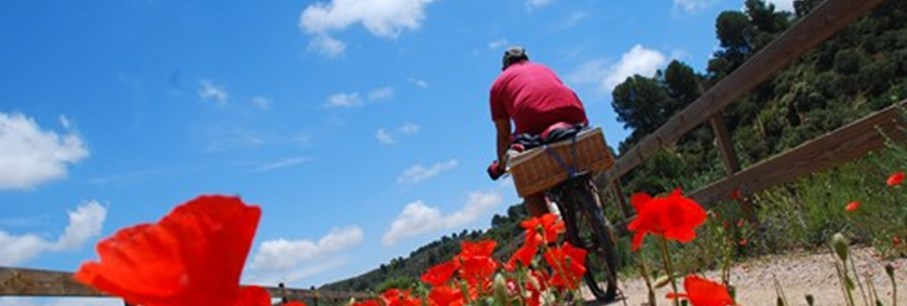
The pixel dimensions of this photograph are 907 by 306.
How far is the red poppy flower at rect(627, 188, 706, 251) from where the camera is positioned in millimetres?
1371


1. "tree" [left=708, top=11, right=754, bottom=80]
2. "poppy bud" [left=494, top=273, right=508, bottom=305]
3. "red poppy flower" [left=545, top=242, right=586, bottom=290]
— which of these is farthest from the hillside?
"poppy bud" [left=494, top=273, right=508, bottom=305]

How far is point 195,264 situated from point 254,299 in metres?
0.32

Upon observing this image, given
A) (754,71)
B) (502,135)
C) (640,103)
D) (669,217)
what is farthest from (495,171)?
(640,103)

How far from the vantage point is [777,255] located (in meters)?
5.99

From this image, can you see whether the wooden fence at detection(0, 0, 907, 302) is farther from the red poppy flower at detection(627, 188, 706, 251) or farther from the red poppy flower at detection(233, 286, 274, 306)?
the red poppy flower at detection(233, 286, 274, 306)

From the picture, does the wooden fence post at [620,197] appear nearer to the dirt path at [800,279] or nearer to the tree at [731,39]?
the dirt path at [800,279]

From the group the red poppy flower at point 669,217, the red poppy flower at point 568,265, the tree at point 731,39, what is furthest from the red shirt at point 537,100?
the tree at point 731,39

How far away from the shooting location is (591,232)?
5199mm

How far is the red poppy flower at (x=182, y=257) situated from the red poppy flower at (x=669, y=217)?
37.1 inches

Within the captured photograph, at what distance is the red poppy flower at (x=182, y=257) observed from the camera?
469 mm

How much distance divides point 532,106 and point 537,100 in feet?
0.15

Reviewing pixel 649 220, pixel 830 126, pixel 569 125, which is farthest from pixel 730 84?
pixel 830 126

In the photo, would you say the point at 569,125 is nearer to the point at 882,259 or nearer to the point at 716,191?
the point at 882,259

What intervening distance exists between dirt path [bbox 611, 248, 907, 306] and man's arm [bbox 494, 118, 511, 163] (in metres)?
1.17
